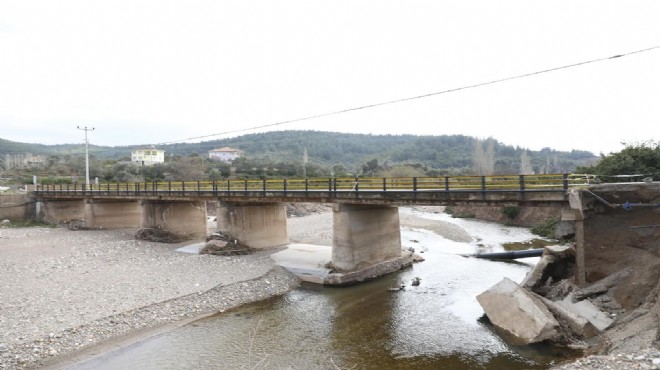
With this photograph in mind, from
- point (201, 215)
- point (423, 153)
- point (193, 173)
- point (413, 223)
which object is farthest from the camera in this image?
point (423, 153)

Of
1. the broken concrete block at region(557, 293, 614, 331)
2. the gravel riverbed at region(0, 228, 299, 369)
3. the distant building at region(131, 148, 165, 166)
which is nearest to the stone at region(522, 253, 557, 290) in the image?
the broken concrete block at region(557, 293, 614, 331)

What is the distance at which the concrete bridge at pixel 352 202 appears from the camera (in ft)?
54.2

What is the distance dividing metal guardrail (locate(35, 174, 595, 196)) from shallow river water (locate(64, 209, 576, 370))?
5.41 meters

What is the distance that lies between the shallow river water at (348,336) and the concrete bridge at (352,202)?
300 cm

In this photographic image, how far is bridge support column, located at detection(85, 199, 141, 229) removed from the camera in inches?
1711

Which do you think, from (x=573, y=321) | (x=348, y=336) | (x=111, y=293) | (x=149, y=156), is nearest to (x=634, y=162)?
(x=573, y=321)

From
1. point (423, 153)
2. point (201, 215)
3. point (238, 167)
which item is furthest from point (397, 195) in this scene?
point (423, 153)

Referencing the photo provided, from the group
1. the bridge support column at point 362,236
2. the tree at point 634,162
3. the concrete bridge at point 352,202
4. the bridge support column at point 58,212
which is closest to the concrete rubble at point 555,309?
the concrete bridge at point 352,202

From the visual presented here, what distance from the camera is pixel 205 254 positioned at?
27.5 meters

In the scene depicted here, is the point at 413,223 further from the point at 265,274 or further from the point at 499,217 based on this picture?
the point at 265,274

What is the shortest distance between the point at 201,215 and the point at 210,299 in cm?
2053

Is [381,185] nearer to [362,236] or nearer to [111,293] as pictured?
[362,236]

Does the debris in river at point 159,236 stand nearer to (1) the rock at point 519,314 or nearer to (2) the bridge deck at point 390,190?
(2) the bridge deck at point 390,190

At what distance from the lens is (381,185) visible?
22016mm
